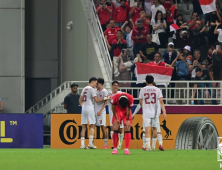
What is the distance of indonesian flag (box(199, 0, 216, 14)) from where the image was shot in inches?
864

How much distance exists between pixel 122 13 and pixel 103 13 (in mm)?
842

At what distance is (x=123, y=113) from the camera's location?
12.6 m

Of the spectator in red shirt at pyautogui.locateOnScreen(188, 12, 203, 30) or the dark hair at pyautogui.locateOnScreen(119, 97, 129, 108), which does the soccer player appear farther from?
the spectator in red shirt at pyautogui.locateOnScreen(188, 12, 203, 30)

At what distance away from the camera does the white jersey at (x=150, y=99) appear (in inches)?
551

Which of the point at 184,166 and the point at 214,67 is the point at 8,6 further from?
the point at 184,166

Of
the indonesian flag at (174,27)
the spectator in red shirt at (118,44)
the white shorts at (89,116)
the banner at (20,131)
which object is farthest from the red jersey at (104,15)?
the white shorts at (89,116)

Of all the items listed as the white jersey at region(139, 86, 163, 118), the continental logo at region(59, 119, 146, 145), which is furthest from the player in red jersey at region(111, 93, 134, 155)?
the continental logo at region(59, 119, 146, 145)

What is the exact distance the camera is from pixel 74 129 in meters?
17.9

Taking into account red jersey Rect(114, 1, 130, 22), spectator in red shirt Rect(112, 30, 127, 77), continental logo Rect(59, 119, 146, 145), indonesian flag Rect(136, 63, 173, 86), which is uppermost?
red jersey Rect(114, 1, 130, 22)

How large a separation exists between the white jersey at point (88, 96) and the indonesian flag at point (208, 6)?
8.25 metres

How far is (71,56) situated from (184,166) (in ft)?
56.7

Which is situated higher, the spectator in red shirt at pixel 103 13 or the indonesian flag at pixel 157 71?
the spectator in red shirt at pixel 103 13

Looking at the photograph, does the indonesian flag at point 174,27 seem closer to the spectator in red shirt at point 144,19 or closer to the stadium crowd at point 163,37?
the stadium crowd at point 163,37

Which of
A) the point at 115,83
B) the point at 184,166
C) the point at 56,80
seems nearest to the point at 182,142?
the point at 115,83
